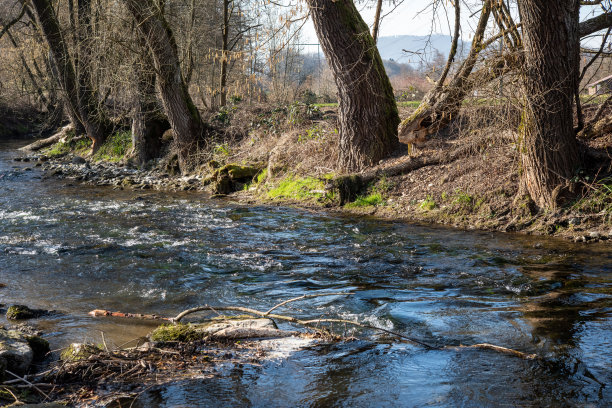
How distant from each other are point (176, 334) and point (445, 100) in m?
7.80

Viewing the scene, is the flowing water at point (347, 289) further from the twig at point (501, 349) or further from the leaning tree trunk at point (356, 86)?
the leaning tree trunk at point (356, 86)

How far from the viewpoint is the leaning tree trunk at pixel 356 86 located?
11.3 metres

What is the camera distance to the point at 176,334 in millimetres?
4695

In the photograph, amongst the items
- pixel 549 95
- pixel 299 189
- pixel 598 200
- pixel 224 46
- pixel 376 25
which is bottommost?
pixel 299 189

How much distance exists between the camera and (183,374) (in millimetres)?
4109

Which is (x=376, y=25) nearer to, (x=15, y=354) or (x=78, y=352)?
(x=78, y=352)

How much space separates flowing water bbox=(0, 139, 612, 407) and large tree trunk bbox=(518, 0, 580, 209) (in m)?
1.13

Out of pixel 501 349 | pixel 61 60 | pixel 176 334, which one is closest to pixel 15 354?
pixel 176 334

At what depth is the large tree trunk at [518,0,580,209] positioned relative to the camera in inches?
314

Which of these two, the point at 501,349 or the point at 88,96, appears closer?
the point at 501,349

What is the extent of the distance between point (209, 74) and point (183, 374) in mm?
19998

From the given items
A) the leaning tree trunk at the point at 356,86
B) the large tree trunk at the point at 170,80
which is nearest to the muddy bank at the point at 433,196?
the leaning tree trunk at the point at 356,86

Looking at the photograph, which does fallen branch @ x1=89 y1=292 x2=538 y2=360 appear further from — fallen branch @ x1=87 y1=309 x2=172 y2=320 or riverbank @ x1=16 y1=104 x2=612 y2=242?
riverbank @ x1=16 y1=104 x2=612 y2=242

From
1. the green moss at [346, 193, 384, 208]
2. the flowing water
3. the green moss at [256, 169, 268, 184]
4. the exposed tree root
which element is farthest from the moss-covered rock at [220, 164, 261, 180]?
the green moss at [346, 193, 384, 208]
